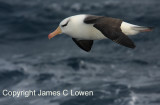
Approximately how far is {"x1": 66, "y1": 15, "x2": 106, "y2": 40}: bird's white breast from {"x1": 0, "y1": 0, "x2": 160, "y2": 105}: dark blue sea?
9.41 m

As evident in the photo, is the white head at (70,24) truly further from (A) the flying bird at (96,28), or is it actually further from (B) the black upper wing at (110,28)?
(B) the black upper wing at (110,28)

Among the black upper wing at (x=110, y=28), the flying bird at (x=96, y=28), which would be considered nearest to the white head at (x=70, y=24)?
the flying bird at (x=96, y=28)

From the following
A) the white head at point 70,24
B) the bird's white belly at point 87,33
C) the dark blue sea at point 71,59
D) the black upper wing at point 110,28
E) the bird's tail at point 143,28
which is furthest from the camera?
the dark blue sea at point 71,59

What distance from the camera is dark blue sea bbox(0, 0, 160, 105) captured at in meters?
21.9

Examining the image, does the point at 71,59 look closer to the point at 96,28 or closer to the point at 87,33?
the point at 87,33

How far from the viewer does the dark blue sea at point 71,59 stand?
71.9 ft

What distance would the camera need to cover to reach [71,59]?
2447cm

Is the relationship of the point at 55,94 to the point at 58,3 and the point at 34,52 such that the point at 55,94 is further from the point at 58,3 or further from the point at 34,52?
the point at 58,3

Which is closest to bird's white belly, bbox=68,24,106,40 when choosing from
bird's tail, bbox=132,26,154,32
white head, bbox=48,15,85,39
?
white head, bbox=48,15,85,39

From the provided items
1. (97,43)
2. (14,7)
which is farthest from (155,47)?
(14,7)

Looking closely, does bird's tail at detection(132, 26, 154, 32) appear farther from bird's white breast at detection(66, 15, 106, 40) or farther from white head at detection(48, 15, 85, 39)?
white head at detection(48, 15, 85, 39)

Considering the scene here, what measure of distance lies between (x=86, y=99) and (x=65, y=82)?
79.3 inches

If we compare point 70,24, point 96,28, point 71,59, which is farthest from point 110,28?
point 71,59

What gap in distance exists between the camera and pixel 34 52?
25.2 m
